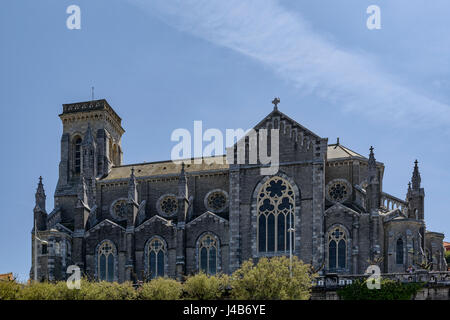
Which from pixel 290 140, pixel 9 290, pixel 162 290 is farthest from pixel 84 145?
pixel 162 290

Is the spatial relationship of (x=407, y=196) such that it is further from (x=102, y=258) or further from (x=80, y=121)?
(x=80, y=121)

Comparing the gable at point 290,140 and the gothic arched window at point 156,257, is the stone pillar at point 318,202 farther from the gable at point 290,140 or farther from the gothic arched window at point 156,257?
the gothic arched window at point 156,257

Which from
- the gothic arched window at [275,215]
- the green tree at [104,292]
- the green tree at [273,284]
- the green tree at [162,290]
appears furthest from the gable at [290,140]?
the green tree at [104,292]

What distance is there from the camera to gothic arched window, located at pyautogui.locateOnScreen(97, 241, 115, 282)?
73625mm

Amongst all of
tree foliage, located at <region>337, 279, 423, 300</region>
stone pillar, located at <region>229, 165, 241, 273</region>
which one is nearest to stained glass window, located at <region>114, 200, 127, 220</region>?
stone pillar, located at <region>229, 165, 241, 273</region>

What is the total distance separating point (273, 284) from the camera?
174 feet

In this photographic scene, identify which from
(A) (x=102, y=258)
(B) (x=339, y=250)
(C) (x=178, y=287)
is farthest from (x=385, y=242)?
(A) (x=102, y=258)

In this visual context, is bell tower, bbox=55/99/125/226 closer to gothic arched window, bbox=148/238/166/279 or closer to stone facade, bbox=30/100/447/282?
stone facade, bbox=30/100/447/282

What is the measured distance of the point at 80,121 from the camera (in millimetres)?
88562

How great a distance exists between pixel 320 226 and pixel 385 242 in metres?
5.82

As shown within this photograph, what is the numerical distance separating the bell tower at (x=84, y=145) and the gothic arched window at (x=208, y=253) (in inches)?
670

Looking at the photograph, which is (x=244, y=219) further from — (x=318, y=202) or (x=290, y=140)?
(x=290, y=140)

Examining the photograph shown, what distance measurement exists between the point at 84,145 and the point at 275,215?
26007mm

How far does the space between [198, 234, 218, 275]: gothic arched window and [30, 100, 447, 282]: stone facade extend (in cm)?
9
